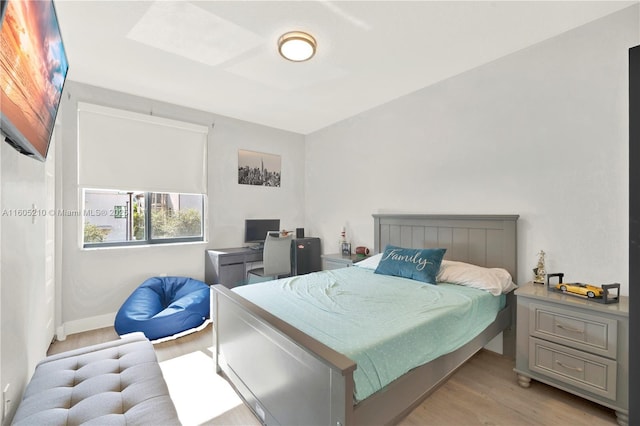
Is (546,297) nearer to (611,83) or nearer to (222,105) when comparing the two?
(611,83)

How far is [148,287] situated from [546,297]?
151 inches

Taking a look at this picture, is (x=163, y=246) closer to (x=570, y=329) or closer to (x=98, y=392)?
(x=98, y=392)

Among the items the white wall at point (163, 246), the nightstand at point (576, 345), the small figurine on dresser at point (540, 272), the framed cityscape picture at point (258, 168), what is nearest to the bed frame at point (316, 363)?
the small figurine on dresser at point (540, 272)

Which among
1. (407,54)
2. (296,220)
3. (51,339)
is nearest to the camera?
(407,54)

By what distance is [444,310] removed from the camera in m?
1.90

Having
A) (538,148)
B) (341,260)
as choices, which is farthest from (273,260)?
(538,148)

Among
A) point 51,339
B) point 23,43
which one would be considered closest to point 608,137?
point 23,43

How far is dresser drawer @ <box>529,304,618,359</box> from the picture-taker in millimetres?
1797

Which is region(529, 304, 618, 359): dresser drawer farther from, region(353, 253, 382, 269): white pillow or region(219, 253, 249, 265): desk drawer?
region(219, 253, 249, 265): desk drawer

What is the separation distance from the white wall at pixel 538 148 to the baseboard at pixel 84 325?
11.9 ft

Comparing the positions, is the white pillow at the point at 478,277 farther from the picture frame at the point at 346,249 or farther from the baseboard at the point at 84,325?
the baseboard at the point at 84,325

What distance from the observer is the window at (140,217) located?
343 cm

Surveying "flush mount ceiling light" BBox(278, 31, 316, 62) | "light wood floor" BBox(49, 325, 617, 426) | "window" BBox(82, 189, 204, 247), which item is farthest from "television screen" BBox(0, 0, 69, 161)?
"window" BBox(82, 189, 204, 247)

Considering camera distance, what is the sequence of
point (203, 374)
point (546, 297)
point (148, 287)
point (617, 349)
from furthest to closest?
point (148, 287)
point (203, 374)
point (546, 297)
point (617, 349)
